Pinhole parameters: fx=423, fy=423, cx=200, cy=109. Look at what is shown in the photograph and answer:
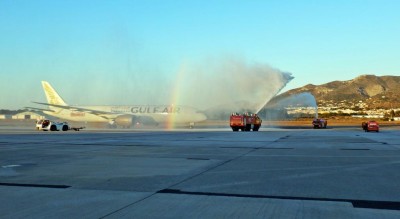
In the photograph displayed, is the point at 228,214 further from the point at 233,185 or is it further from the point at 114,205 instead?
the point at 233,185

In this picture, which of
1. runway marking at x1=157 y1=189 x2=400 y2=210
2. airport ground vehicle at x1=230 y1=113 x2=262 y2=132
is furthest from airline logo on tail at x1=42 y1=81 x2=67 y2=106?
runway marking at x1=157 y1=189 x2=400 y2=210

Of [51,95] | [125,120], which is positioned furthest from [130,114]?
[51,95]

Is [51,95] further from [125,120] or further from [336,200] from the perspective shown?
[336,200]

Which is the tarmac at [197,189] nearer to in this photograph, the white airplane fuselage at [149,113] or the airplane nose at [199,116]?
the airplane nose at [199,116]

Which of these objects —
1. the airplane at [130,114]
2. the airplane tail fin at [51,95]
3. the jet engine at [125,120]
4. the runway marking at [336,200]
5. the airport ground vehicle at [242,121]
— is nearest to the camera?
the runway marking at [336,200]

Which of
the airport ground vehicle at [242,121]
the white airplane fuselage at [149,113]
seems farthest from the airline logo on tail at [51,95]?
the airport ground vehicle at [242,121]

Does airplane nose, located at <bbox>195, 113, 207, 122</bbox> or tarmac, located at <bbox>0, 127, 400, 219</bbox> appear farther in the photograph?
airplane nose, located at <bbox>195, 113, 207, 122</bbox>

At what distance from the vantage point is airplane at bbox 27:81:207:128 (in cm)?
6444

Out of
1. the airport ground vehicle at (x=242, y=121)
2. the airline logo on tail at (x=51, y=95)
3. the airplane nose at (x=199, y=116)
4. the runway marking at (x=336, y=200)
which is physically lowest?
the runway marking at (x=336, y=200)

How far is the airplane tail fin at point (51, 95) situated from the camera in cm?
8281

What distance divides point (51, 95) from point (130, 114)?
24.6 m

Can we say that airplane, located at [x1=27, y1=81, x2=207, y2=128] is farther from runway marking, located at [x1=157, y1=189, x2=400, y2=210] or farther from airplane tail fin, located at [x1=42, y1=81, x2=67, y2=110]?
runway marking, located at [x1=157, y1=189, x2=400, y2=210]

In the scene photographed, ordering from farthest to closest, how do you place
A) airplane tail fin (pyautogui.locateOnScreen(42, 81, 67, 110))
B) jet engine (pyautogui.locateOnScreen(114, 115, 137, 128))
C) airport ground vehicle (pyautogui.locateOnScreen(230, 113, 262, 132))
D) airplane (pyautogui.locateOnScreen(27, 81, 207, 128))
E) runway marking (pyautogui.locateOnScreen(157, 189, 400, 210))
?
airplane tail fin (pyautogui.locateOnScreen(42, 81, 67, 110)) → airplane (pyautogui.locateOnScreen(27, 81, 207, 128)) → jet engine (pyautogui.locateOnScreen(114, 115, 137, 128)) → airport ground vehicle (pyautogui.locateOnScreen(230, 113, 262, 132)) → runway marking (pyautogui.locateOnScreen(157, 189, 400, 210))

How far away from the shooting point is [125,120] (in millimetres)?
63938
